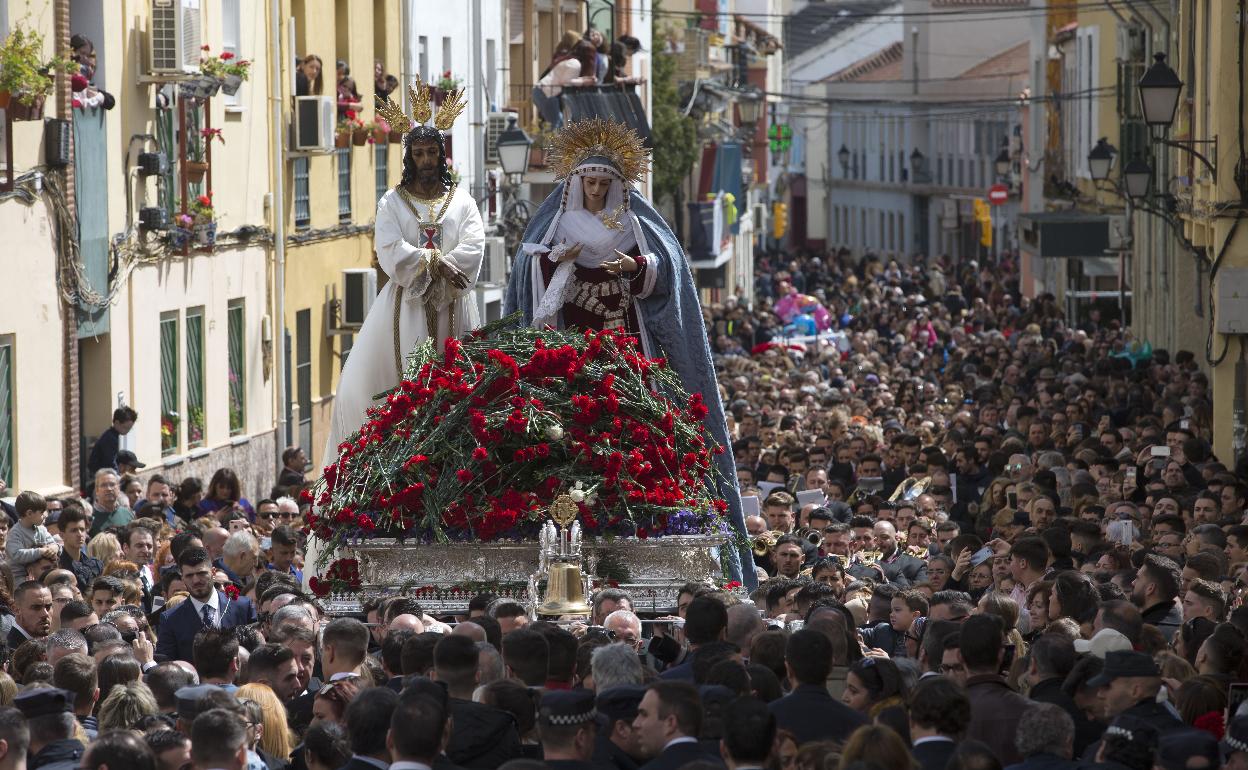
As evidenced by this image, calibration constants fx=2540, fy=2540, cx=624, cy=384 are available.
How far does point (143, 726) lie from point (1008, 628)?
11.9 feet

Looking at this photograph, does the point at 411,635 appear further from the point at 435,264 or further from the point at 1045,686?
the point at 435,264

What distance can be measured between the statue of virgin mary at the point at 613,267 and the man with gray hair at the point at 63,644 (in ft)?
10.9

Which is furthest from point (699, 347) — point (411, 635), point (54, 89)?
point (54, 89)

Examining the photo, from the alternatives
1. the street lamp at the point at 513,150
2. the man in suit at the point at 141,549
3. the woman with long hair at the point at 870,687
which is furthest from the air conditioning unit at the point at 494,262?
the woman with long hair at the point at 870,687

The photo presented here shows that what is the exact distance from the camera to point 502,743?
7473mm

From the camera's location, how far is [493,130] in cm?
3400

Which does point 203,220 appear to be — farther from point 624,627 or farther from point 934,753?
point 934,753

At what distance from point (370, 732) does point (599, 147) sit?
511 centimetres

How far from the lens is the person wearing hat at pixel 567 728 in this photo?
709cm

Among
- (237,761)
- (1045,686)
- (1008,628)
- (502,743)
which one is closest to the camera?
(237,761)

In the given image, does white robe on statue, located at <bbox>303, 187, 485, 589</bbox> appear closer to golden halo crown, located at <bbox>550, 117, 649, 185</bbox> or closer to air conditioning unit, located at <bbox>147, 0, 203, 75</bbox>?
golden halo crown, located at <bbox>550, 117, 649, 185</bbox>

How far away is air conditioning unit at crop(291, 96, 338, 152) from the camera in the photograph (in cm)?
2559

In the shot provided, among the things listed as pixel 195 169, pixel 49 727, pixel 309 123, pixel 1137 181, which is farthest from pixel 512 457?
pixel 309 123

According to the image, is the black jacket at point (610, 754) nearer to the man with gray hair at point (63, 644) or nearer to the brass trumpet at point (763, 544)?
the man with gray hair at point (63, 644)
